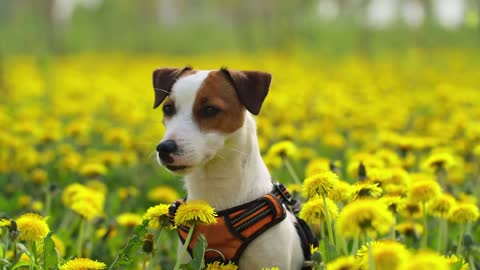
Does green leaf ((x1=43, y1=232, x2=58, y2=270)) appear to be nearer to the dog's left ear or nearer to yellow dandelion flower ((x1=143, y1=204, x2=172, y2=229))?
yellow dandelion flower ((x1=143, y1=204, x2=172, y2=229))

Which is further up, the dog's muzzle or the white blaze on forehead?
the white blaze on forehead

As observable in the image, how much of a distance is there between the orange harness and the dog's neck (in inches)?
3.5

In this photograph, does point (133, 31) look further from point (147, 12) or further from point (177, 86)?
point (177, 86)

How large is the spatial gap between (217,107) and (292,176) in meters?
1.07

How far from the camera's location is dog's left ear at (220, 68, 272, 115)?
8.75ft

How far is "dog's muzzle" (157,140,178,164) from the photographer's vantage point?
2455 millimetres

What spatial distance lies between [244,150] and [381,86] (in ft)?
23.3

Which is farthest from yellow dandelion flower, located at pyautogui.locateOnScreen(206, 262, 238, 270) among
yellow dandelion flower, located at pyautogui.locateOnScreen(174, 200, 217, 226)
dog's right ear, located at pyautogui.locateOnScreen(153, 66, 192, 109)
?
dog's right ear, located at pyautogui.locateOnScreen(153, 66, 192, 109)

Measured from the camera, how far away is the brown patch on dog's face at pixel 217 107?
260cm

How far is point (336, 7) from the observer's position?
119 ft

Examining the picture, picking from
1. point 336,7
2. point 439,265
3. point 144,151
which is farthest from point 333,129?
point 336,7

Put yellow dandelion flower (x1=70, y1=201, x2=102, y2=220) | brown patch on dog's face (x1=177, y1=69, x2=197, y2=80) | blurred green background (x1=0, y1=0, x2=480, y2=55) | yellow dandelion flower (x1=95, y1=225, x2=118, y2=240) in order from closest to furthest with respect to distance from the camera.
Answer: brown patch on dog's face (x1=177, y1=69, x2=197, y2=80)
yellow dandelion flower (x1=70, y1=201, x2=102, y2=220)
yellow dandelion flower (x1=95, y1=225, x2=118, y2=240)
blurred green background (x1=0, y1=0, x2=480, y2=55)

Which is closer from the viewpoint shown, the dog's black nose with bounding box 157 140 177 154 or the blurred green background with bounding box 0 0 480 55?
the dog's black nose with bounding box 157 140 177 154

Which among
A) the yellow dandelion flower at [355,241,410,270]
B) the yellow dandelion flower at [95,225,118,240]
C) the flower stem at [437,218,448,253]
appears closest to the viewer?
the yellow dandelion flower at [355,241,410,270]
